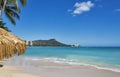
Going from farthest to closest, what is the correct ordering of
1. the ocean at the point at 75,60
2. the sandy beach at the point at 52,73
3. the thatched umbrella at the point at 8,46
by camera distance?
1. the ocean at the point at 75,60
2. the sandy beach at the point at 52,73
3. the thatched umbrella at the point at 8,46

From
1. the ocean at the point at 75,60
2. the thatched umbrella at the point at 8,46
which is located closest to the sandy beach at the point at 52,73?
the ocean at the point at 75,60

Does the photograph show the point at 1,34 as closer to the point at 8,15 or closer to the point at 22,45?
the point at 22,45

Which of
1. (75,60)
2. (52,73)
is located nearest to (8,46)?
(52,73)

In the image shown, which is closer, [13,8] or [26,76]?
[26,76]

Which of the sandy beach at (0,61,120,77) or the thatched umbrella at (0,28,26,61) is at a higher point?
the thatched umbrella at (0,28,26,61)

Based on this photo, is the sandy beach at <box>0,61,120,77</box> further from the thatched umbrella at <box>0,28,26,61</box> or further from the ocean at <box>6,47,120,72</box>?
the thatched umbrella at <box>0,28,26,61</box>

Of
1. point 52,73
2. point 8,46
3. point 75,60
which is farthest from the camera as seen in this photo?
point 75,60

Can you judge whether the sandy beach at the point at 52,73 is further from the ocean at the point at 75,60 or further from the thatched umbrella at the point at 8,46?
the thatched umbrella at the point at 8,46

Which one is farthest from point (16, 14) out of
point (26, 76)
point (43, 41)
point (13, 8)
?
point (43, 41)

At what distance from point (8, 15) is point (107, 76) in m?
9.33

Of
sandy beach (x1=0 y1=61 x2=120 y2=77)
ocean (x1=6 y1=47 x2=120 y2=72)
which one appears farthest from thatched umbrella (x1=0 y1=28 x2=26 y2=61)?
ocean (x1=6 y1=47 x2=120 y2=72)

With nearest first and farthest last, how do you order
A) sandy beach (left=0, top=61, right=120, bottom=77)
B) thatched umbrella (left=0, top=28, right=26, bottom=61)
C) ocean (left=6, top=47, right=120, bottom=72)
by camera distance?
thatched umbrella (left=0, top=28, right=26, bottom=61) < sandy beach (left=0, top=61, right=120, bottom=77) < ocean (left=6, top=47, right=120, bottom=72)

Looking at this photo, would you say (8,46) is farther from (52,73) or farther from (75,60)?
(75,60)

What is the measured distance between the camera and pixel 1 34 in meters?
6.65
